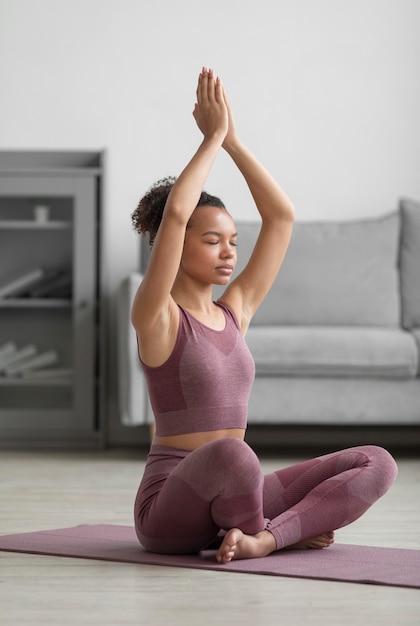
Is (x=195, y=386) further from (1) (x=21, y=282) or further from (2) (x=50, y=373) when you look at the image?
(1) (x=21, y=282)

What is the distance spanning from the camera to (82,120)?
461 cm

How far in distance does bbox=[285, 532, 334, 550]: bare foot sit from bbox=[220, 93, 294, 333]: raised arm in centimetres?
42

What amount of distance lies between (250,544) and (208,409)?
24 centimetres

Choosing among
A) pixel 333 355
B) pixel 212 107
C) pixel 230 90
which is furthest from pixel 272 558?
pixel 230 90

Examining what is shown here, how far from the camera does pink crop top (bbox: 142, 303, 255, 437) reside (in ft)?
6.16

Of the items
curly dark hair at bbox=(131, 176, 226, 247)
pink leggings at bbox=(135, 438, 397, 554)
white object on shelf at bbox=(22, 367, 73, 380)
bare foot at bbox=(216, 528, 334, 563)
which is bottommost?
white object on shelf at bbox=(22, 367, 73, 380)

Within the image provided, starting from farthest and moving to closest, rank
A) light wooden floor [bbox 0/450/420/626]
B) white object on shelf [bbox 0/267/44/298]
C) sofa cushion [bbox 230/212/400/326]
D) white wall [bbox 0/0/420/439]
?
1. white wall [bbox 0/0/420/439]
2. white object on shelf [bbox 0/267/44/298]
3. sofa cushion [bbox 230/212/400/326]
4. light wooden floor [bbox 0/450/420/626]

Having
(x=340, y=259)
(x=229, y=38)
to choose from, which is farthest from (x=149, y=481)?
(x=229, y=38)

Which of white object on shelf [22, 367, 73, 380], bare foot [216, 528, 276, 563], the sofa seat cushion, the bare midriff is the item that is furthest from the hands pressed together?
white object on shelf [22, 367, 73, 380]

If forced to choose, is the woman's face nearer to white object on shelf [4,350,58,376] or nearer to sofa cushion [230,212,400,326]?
sofa cushion [230,212,400,326]

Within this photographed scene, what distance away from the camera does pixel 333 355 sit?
3.72 metres

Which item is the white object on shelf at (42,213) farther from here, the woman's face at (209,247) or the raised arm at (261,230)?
the woman's face at (209,247)

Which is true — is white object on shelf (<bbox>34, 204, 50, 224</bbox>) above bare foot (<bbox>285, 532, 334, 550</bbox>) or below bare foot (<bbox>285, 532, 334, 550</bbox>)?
above

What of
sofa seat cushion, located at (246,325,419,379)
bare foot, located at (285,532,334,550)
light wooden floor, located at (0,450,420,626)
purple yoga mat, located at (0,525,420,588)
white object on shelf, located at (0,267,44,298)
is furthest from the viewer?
white object on shelf, located at (0,267,44,298)
